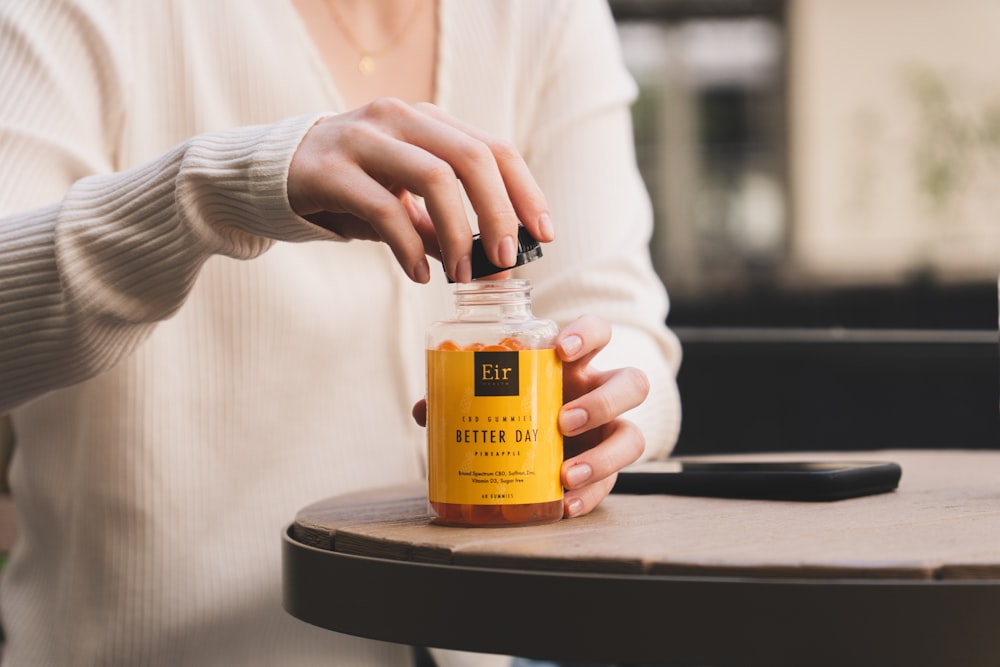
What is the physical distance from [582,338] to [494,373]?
100mm

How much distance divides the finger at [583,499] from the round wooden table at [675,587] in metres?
0.01

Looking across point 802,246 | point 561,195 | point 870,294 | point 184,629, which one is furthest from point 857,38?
point 184,629

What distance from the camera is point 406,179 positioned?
758 millimetres

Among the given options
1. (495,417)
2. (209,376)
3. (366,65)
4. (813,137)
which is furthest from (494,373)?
(813,137)

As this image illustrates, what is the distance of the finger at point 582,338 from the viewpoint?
2.74 ft

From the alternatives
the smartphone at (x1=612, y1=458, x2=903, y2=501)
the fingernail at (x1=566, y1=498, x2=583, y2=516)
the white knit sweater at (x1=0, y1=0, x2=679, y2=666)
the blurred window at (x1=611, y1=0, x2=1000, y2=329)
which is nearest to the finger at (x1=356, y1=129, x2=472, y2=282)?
the fingernail at (x1=566, y1=498, x2=583, y2=516)

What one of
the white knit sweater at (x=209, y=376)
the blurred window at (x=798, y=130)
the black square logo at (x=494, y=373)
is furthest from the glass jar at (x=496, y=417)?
the blurred window at (x=798, y=130)

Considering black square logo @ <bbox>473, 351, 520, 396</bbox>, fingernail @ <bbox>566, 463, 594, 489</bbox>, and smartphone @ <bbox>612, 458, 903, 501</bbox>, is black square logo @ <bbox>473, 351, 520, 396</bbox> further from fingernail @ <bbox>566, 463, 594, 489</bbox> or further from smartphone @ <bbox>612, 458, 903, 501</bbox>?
smartphone @ <bbox>612, 458, 903, 501</bbox>

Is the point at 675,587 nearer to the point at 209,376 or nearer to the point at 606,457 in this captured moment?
the point at 606,457

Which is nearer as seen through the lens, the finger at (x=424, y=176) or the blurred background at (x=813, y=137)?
the finger at (x=424, y=176)

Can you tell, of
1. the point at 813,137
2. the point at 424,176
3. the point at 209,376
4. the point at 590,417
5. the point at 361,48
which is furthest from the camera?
the point at 813,137

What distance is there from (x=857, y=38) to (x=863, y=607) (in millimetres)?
7817

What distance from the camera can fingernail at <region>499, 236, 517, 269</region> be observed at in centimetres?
77

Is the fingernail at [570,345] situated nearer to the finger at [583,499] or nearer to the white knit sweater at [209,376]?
the finger at [583,499]
